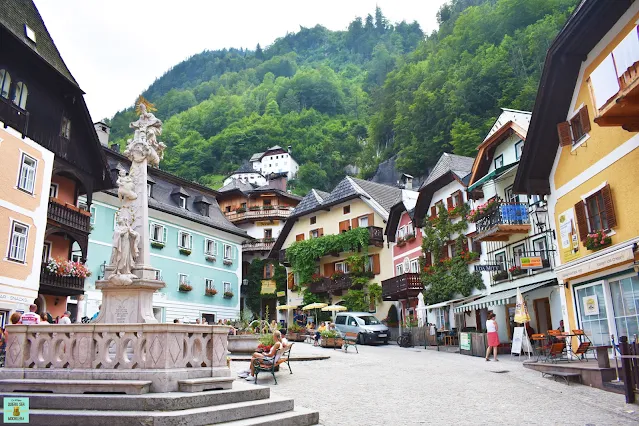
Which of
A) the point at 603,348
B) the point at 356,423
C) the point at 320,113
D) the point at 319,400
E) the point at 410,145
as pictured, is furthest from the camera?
the point at 320,113

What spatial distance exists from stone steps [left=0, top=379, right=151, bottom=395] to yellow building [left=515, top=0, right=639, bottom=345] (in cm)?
1114

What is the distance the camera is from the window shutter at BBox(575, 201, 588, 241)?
17297 mm

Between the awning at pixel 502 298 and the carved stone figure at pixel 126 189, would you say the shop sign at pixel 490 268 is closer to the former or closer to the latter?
the awning at pixel 502 298

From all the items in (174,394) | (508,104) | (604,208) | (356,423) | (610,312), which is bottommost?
(356,423)

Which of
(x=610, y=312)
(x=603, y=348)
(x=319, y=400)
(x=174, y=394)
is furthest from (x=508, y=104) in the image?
(x=174, y=394)

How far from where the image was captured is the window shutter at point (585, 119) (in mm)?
16812

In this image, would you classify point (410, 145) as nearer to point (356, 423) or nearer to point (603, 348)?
point (603, 348)

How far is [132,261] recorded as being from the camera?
11.8 m

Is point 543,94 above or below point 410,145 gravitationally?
below

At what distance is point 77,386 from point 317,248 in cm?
3703

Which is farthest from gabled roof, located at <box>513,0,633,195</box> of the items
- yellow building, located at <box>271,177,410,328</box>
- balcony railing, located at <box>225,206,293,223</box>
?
balcony railing, located at <box>225,206,293,223</box>

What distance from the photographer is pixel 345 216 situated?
46250 millimetres

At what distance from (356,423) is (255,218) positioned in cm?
4855

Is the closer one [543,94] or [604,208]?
[604,208]
